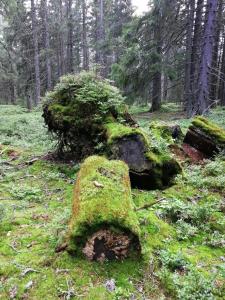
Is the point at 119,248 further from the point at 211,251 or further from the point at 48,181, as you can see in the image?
the point at 48,181

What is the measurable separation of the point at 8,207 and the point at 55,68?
35.0 metres

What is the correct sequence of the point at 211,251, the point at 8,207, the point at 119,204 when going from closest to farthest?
the point at 119,204 < the point at 211,251 < the point at 8,207

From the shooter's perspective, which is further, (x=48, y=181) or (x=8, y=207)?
(x=48, y=181)

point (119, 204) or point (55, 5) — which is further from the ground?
point (55, 5)

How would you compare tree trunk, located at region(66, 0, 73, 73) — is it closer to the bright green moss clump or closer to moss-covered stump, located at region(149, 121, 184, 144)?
moss-covered stump, located at region(149, 121, 184, 144)

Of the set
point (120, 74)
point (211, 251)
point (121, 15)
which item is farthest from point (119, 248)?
point (121, 15)

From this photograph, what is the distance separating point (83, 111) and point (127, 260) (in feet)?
15.9

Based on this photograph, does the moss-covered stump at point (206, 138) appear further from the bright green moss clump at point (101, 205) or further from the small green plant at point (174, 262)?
the small green plant at point (174, 262)

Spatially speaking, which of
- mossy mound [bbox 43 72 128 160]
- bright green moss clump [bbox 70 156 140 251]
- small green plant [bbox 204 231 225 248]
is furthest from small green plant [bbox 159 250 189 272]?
mossy mound [bbox 43 72 128 160]

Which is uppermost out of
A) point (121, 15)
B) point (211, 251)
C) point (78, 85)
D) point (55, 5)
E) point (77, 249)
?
point (55, 5)

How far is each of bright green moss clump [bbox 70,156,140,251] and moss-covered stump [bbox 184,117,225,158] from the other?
430 centimetres

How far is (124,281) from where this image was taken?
3.32 m

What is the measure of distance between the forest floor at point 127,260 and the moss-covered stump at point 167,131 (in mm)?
1522

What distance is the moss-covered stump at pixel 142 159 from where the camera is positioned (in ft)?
20.3
